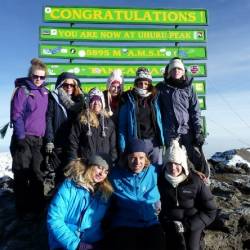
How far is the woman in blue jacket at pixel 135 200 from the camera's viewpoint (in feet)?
17.7

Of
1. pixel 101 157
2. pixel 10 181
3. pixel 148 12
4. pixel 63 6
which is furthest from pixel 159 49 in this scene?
pixel 101 157

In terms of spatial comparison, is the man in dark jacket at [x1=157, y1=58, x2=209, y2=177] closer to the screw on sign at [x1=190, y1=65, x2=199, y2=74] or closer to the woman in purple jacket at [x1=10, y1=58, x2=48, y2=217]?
the woman in purple jacket at [x1=10, y1=58, x2=48, y2=217]

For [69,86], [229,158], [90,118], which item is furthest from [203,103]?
[90,118]

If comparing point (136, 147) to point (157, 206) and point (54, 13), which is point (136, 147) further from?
point (54, 13)

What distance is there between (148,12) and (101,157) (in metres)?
10.5

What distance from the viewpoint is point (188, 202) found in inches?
225

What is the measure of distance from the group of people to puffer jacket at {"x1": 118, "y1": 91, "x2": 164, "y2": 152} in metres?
0.02

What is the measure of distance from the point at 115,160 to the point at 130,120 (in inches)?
30.7

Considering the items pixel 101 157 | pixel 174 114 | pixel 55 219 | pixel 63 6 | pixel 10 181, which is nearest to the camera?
pixel 55 219

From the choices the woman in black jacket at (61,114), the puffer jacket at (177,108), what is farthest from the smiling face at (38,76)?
the puffer jacket at (177,108)

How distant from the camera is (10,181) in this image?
10922 millimetres

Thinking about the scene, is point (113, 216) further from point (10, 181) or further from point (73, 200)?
point (10, 181)

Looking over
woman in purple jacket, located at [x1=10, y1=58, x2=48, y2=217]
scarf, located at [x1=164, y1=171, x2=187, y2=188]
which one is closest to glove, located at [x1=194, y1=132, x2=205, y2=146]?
scarf, located at [x1=164, y1=171, x2=187, y2=188]

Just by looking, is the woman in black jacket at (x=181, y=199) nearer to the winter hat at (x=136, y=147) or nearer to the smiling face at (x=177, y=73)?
the winter hat at (x=136, y=147)
